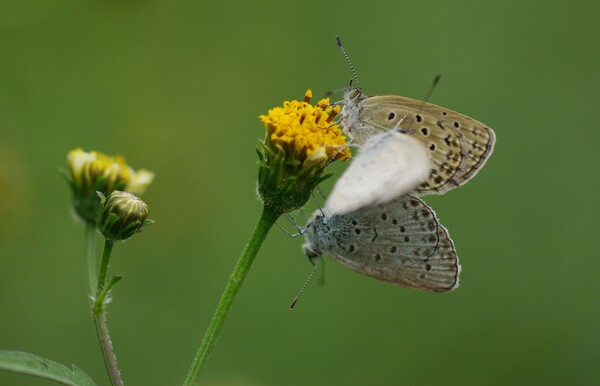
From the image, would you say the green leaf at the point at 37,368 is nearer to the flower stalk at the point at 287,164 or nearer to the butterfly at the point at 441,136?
the flower stalk at the point at 287,164

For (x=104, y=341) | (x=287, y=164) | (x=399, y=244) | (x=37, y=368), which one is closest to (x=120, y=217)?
(x=104, y=341)

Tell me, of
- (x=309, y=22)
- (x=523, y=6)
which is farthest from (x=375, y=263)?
(x=523, y=6)

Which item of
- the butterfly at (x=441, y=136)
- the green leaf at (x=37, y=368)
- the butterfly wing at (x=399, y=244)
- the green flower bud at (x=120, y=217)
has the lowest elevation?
the green leaf at (x=37, y=368)

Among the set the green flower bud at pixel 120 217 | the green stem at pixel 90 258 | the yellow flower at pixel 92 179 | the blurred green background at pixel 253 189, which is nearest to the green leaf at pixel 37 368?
the green stem at pixel 90 258

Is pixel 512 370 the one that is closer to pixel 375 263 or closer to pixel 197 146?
pixel 375 263

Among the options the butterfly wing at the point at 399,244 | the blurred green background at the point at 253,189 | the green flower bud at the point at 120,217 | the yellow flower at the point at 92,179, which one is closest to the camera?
the green flower bud at the point at 120,217

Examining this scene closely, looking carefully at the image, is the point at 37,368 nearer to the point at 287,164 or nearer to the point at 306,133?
the point at 287,164
